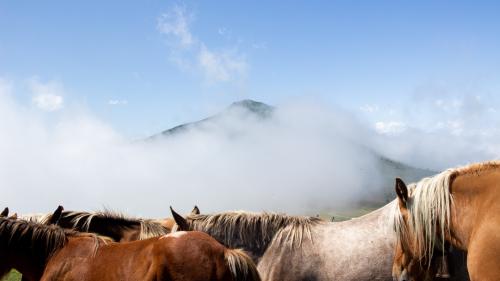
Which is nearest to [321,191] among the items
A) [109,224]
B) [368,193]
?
[368,193]

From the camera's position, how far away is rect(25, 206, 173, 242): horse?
25.5ft

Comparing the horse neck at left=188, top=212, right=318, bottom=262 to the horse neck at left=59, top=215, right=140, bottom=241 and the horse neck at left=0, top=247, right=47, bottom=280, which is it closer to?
the horse neck at left=59, top=215, right=140, bottom=241

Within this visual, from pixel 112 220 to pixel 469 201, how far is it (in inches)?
236

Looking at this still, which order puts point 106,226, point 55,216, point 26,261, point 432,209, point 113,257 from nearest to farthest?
point 432,209, point 113,257, point 26,261, point 55,216, point 106,226

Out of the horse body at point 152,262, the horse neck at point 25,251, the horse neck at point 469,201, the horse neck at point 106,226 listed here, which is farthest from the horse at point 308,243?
the horse neck at point 25,251

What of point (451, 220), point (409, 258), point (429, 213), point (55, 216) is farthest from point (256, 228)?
point (55, 216)

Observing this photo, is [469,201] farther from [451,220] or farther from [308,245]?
[308,245]

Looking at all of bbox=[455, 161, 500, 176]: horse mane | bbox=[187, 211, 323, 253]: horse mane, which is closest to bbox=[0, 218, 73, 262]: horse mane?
bbox=[187, 211, 323, 253]: horse mane

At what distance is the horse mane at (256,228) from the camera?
6344mm

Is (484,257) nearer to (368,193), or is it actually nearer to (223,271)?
(223,271)

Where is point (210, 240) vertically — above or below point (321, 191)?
below

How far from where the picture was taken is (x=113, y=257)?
209 inches

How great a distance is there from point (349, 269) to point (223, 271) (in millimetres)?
2001

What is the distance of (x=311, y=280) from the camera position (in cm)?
594
